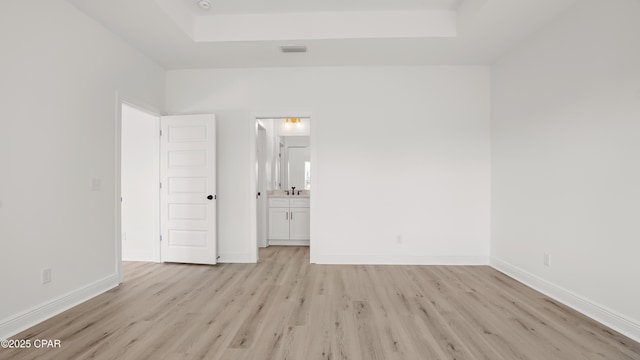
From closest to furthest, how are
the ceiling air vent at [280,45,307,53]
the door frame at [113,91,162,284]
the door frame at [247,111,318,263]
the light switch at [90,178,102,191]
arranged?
the light switch at [90,178,102,191] < the door frame at [113,91,162,284] < the ceiling air vent at [280,45,307,53] < the door frame at [247,111,318,263]

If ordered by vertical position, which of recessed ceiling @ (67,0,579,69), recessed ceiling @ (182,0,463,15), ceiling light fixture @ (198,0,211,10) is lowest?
recessed ceiling @ (67,0,579,69)

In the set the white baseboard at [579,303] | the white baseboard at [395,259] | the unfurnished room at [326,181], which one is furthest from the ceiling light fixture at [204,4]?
the white baseboard at [579,303]

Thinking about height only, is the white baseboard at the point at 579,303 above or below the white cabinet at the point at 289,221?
below

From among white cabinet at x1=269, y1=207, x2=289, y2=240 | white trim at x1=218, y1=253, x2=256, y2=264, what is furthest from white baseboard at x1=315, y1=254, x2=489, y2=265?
white cabinet at x1=269, y1=207, x2=289, y2=240

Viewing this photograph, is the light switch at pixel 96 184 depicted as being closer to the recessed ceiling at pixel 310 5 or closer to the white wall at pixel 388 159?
the white wall at pixel 388 159

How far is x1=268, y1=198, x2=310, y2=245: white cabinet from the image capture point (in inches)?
197

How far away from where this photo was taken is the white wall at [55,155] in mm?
2102

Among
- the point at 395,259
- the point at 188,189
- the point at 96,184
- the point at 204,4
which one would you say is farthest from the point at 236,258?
the point at 204,4

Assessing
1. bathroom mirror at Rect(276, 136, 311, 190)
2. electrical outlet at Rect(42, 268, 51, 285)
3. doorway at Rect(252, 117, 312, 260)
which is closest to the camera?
electrical outlet at Rect(42, 268, 51, 285)

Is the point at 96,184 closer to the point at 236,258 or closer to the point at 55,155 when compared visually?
the point at 55,155

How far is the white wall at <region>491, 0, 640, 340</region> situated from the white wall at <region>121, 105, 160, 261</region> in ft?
15.8

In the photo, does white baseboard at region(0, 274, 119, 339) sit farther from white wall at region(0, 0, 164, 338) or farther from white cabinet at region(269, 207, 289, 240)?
white cabinet at region(269, 207, 289, 240)

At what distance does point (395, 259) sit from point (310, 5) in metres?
3.37

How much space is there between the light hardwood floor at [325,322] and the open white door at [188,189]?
1.68 ft
